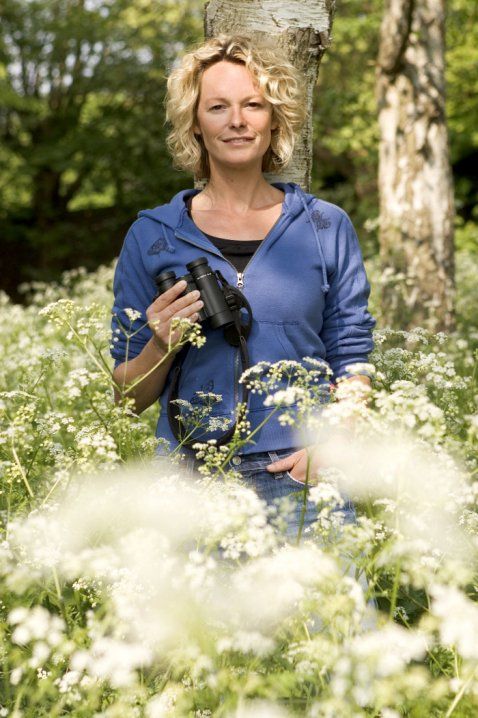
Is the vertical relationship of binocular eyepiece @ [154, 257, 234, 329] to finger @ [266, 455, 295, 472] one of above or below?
above

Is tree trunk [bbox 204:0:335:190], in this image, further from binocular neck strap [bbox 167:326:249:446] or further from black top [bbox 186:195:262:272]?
binocular neck strap [bbox 167:326:249:446]

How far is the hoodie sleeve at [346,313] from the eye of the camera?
9.59ft

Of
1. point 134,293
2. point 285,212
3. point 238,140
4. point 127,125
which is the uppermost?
point 238,140

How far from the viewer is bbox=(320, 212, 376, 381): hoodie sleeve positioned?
292cm

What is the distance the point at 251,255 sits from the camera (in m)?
2.91

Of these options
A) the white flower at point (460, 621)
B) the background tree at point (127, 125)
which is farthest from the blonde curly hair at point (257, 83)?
the background tree at point (127, 125)

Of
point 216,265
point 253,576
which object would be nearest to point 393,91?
point 216,265

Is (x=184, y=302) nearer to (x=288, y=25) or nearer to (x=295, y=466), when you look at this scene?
(x=295, y=466)

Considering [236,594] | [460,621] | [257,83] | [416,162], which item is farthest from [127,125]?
[460,621]

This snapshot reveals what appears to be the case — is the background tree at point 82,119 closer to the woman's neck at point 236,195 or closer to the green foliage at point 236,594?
the woman's neck at point 236,195

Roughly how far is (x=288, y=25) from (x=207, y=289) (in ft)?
4.45

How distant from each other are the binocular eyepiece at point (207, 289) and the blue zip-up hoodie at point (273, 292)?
0.49ft

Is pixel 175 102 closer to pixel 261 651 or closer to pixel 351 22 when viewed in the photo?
pixel 261 651

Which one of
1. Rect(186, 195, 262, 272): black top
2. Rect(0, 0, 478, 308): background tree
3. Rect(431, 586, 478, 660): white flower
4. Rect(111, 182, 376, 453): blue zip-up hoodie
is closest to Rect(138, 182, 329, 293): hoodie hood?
Rect(111, 182, 376, 453): blue zip-up hoodie
